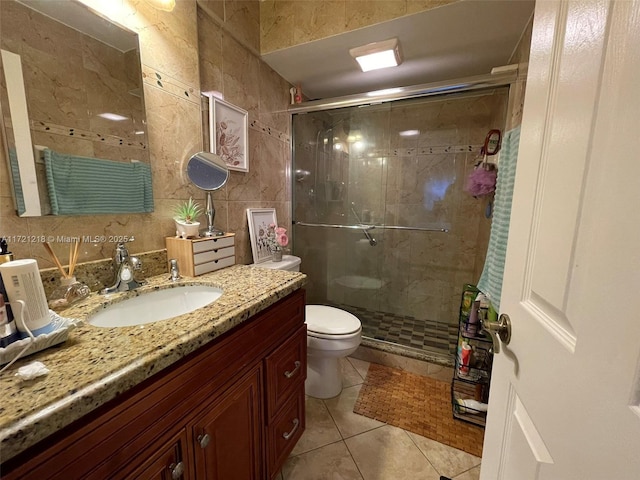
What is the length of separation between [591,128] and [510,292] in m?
0.38

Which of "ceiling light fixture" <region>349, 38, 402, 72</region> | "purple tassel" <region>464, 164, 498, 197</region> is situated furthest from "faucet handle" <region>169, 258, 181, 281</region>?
"purple tassel" <region>464, 164, 498, 197</region>

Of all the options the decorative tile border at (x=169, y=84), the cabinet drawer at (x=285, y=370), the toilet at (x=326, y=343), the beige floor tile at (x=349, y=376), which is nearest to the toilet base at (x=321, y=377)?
the toilet at (x=326, y=343)

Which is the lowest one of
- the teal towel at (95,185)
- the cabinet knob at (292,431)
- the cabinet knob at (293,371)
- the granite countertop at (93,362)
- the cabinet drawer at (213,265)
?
the cabinet knob at (292,431)

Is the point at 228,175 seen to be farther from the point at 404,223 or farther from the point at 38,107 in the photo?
the point at 404,223

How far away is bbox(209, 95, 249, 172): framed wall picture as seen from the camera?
1356mm

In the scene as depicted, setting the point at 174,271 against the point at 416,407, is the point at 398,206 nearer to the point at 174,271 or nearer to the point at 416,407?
the point at 416,407

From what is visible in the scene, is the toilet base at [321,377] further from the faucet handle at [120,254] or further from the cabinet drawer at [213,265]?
the faucet handle at [120,254]

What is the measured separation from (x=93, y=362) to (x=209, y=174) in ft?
3.28

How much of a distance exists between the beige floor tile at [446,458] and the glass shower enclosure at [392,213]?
30.4 inches

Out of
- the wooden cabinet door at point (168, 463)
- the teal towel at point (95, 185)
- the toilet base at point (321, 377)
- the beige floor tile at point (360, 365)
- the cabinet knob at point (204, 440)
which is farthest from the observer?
the beige floor tile at point (360, 365)

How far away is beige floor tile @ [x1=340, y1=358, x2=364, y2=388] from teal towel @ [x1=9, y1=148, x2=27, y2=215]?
5.76 ft

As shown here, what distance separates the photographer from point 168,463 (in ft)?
1.94

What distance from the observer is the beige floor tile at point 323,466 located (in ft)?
3.76

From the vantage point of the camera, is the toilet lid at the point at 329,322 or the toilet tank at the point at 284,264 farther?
the toilet tank at the point at 284,264
